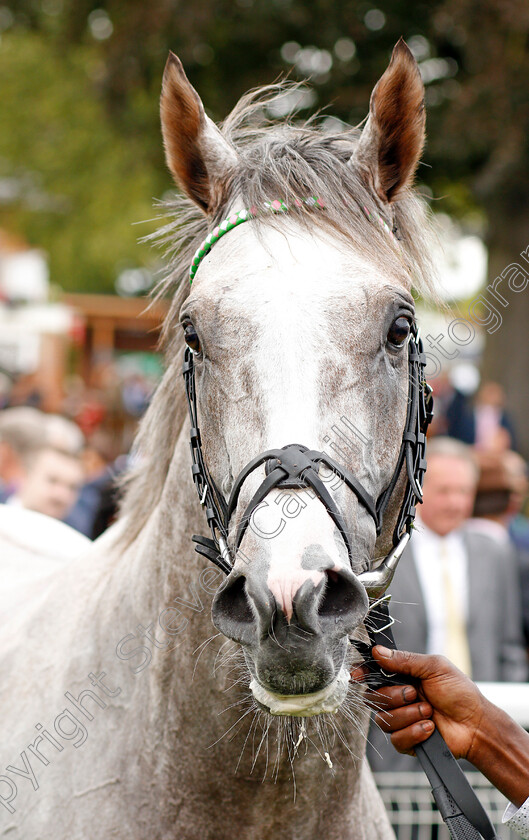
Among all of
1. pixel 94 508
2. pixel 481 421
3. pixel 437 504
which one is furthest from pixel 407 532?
pixel 481 421

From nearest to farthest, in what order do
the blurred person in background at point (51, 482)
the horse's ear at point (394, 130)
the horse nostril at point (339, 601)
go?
the horse nostril at point (339, 601)
the horse's ear at point (394, 130)
the blurred person in background at point (51, 482)

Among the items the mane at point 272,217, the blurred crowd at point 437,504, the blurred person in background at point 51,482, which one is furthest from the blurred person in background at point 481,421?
the mane at point 272,217

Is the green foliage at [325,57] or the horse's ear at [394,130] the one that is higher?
the green foliage at [325,57]

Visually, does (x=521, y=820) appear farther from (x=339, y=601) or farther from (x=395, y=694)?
(x=339, y=601)

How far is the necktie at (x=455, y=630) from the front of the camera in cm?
499

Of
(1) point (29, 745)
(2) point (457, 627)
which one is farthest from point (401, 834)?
(1) point (29, 745)

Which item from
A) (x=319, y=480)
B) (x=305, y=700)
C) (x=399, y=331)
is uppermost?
(x=399, y=331)

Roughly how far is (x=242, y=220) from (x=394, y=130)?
548mm

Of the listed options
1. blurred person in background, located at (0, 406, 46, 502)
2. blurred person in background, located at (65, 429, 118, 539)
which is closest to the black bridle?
blurred person in background, located at (65, 429, 118, 539)

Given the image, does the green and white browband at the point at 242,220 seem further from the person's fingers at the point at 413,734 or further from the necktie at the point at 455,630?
the necktie at the point at 455,630

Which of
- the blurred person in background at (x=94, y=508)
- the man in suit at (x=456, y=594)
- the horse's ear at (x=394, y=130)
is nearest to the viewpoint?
the horse's ear at (x=394, y=130)

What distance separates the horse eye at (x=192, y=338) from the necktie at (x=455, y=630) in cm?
323

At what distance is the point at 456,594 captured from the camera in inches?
204

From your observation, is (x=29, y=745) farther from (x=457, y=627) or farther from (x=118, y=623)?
(x=457, y=627)
